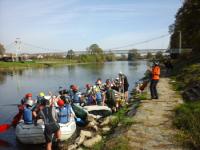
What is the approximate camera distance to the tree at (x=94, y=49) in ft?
518

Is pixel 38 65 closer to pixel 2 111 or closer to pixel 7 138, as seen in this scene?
pixel 2 111

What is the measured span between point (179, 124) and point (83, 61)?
135926mm

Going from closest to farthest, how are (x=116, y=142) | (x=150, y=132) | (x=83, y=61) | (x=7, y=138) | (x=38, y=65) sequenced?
(x=116, y=142) < (x=150, y=132) < (x=7, y=138) < (x=38, y=65) < (x=83, y=61)

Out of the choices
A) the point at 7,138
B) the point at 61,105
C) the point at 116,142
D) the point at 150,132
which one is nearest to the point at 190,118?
the point at 150,132

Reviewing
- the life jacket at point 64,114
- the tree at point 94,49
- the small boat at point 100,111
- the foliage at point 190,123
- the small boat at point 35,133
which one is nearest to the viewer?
the foliage at point 190,123

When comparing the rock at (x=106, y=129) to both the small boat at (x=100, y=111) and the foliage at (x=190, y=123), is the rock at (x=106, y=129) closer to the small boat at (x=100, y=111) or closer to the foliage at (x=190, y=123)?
the foliage at (x=190, y=123)

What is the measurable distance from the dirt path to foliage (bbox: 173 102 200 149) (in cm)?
32

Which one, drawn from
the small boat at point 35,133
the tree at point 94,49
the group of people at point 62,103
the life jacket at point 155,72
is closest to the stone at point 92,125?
the group of people at point 62,103

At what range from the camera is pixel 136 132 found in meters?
9.39

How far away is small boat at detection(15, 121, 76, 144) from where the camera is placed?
12.7m

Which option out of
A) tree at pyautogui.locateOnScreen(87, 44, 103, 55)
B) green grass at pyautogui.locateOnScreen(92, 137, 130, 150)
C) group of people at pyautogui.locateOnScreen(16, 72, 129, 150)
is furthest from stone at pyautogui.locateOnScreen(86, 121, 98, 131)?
tree at pyautogui.locateOnScreen(87, 44, 103, 55)

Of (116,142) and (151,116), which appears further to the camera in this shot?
(151,116)

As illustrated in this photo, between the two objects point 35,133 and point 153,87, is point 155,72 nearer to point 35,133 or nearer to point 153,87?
point 153,87

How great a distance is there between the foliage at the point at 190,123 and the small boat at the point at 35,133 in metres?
4.81
